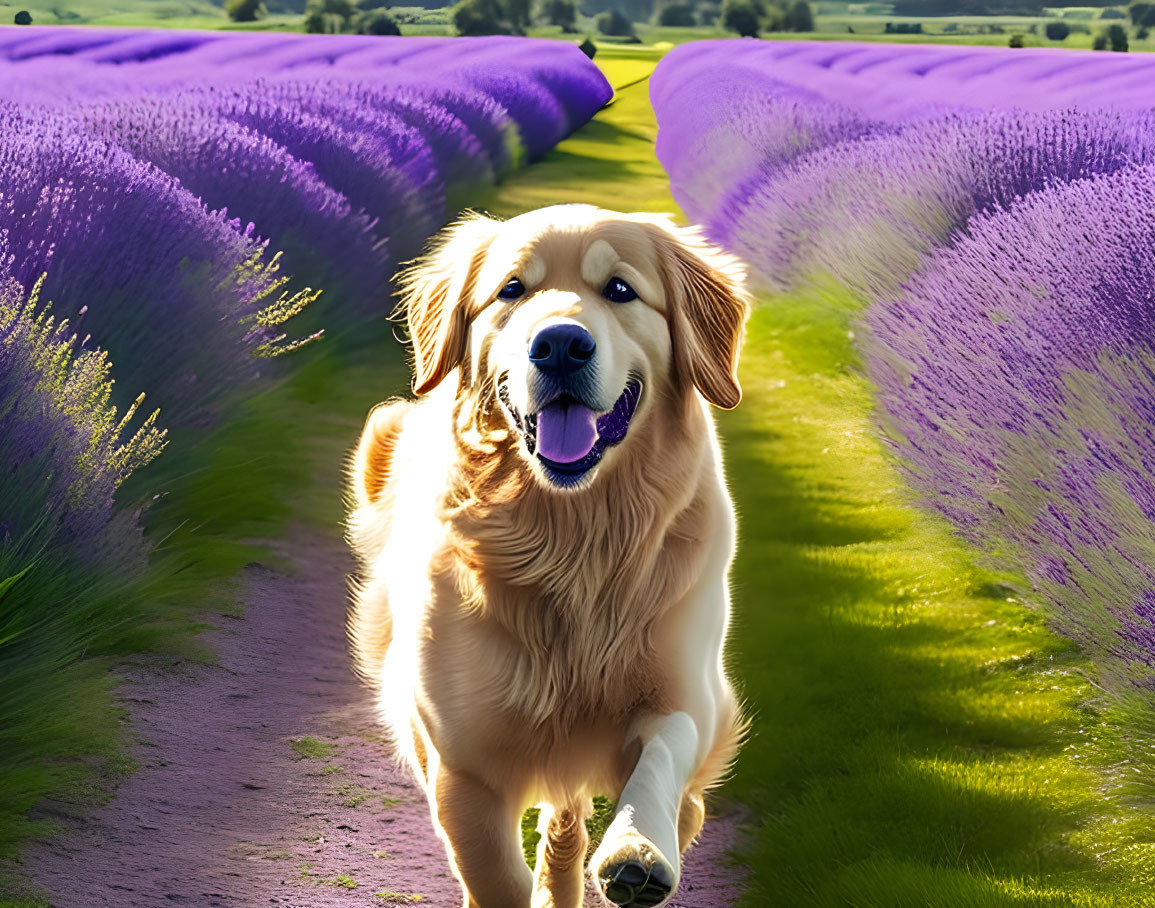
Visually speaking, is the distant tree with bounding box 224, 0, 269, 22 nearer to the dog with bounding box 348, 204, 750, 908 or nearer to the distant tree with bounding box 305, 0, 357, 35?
the distant tree with bounding box 305, 0, 357, 35

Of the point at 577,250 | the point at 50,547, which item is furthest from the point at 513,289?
the point at 50,547

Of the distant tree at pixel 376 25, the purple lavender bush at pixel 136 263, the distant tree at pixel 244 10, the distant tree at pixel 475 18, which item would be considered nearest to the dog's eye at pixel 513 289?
the purple lavender bush at pixel 136 263

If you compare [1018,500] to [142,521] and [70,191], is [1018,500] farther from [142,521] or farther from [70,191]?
[70,191]

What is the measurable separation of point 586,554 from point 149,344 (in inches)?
90.1

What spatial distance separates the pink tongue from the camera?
1.91m

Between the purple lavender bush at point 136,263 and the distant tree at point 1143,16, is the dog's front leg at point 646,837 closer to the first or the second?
the purple lavender bush at point 136,263

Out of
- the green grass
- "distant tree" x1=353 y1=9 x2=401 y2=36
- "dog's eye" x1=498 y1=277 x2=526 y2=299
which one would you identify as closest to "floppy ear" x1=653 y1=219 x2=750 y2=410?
"dog's eye" x1=498 y1=277 x2=526 y2=299

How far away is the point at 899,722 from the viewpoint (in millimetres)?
2875

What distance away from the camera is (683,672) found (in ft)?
6.73

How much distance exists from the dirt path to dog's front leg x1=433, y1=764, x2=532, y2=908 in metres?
0.33

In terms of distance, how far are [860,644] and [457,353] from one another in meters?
1.67

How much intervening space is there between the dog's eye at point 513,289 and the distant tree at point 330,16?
4198cm

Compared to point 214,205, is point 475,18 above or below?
below

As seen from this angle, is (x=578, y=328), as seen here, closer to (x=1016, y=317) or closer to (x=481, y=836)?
(x=481, y=836)
